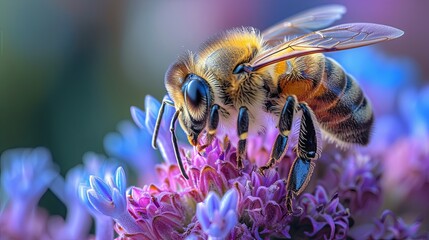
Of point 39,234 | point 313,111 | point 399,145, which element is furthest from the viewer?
point 399,145

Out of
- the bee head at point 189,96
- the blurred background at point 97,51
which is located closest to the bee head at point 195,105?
the bee head at point 189,96

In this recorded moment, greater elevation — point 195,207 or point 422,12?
point 195,207

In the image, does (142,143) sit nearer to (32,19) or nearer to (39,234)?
(39,234)

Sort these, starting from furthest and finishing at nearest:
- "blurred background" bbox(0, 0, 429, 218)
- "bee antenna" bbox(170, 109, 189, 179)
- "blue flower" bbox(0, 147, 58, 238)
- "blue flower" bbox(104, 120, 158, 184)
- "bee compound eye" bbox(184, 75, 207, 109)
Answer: "blurred background" bbox(0, 0, 429, 218) → "blue flower" bbox(104, 120, 158, 184) → "blue flower" bbox(0, 147, 58, 238) → "bee antenna" bbox(170, 109, 189, 179) → "bee compound eye" bbox(184, 75, 207, 109)

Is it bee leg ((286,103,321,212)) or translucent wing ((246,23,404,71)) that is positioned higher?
translucent wing ((246,23,404,71))

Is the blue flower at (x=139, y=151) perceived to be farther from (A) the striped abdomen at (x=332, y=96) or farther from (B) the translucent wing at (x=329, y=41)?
(B) the translucent wing at (x=329, y=41)

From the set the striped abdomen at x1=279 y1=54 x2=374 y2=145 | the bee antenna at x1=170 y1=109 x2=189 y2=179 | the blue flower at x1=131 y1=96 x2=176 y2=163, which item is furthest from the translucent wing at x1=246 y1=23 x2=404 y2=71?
the blue flower at x1=131 y1=96 x2=176 y2=163

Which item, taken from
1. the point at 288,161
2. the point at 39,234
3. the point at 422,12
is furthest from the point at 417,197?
the point at 422,12

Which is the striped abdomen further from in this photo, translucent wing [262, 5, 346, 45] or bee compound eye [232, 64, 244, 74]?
translucent wing [262, 5, 346, 45]
